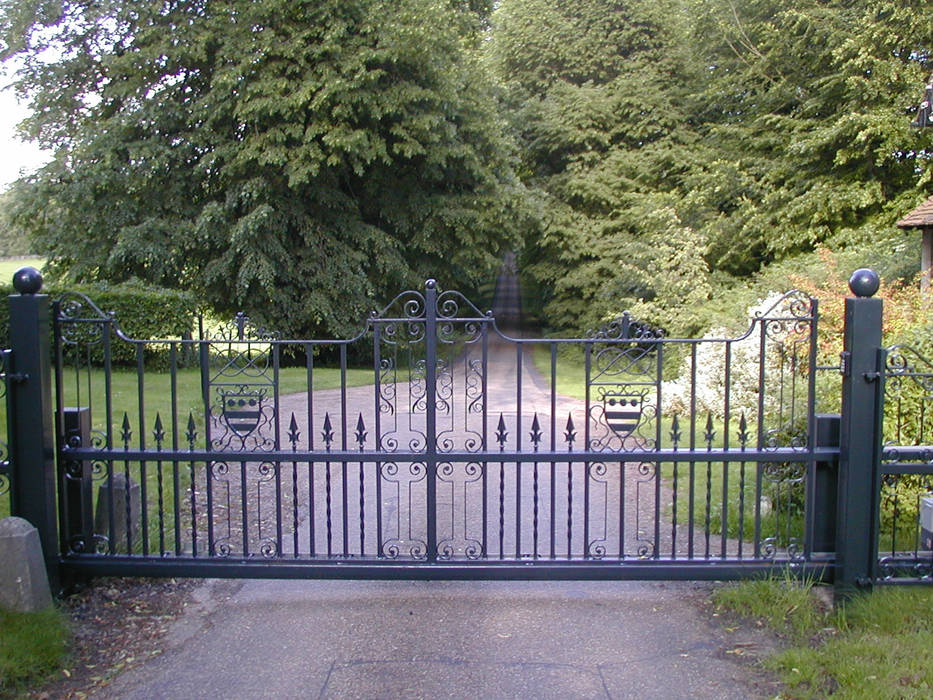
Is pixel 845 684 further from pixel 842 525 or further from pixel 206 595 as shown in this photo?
pixel 206 595

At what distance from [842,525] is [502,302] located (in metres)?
39.8

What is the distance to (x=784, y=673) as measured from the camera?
4.14m

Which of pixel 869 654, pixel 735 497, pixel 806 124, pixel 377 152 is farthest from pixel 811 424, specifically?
pixel 806 124

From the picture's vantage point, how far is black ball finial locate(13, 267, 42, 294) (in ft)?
15.8

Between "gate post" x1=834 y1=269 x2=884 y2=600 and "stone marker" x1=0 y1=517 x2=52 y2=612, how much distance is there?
4442mm

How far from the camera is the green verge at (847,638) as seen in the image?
13.0 ft

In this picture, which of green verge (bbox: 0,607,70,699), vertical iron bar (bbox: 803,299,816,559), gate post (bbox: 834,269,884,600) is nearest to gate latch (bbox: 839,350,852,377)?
gate post (bbox: 834,269,884,600)

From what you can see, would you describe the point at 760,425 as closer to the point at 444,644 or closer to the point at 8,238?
the point at 444,644

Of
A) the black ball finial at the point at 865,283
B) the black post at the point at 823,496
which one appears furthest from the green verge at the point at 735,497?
the black ball finial at the point at 865,283

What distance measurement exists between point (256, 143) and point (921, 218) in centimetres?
1245

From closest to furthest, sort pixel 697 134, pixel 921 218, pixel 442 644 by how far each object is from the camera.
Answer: pixel 442 644, pixel 921 218, pixel 697 134

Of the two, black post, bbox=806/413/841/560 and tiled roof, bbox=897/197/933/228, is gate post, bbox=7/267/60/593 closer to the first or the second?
black post, bbox=806/413/841/560

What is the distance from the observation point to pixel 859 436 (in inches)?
185

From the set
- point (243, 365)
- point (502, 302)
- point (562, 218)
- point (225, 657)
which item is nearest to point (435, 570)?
point (225, 657)
